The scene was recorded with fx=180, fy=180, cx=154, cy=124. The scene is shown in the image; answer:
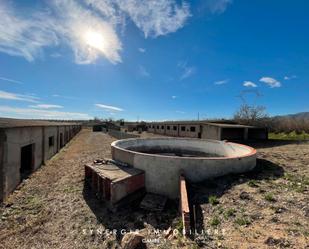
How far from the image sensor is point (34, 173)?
890 cm

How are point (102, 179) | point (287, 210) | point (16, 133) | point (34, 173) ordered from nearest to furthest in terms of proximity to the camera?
point (287, 210) → point (102, 179) → point (16, 133) → point (34, 173)

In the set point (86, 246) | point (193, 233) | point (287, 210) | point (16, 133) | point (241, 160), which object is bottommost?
point (86, 246)

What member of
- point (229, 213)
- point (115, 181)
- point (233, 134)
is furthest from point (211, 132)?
point (229, 213)

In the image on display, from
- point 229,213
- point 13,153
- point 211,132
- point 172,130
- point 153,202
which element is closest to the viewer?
point 229,213

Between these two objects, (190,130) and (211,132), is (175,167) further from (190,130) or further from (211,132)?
(190,130)

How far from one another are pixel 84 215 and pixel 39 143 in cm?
648

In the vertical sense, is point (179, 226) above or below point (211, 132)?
below

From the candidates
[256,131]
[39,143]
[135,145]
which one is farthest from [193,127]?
[39,143]

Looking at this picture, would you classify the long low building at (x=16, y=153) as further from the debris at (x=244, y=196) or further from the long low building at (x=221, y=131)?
the long low building at (x=221, y=131)

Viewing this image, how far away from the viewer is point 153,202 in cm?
609

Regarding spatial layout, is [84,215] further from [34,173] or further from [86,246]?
[34,173]

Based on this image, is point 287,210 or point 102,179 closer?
point 287,210

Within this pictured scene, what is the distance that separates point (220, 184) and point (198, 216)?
1.88 m

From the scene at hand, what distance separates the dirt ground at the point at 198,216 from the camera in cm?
355
